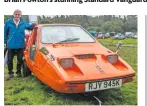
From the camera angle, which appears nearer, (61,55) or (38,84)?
(61,55)

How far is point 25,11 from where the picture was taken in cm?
434

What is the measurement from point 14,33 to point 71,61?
49.0 inches

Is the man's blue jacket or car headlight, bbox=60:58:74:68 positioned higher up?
the man's blue jacket

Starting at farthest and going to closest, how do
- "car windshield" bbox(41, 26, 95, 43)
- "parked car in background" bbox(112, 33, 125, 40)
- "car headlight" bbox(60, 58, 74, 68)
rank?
"parked car in background" bbox(112, 33, 125, 40) < "car windshield" bbox(41, 26, 95, 43) < "car headlight" bbox(60, 58, 74, 68)

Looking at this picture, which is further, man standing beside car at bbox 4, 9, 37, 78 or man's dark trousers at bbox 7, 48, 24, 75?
man's dark trousers at bbox 7, 48, 24, 75

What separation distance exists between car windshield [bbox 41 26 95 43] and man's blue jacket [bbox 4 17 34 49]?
0.34m

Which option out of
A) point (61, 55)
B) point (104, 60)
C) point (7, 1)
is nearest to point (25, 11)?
point (7, 1)

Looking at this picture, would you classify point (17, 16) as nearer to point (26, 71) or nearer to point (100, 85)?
point (26, 71)

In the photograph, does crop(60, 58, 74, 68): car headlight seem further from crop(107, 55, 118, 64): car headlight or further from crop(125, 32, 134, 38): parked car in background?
crop(125, 32, 134, 38): parked car in background

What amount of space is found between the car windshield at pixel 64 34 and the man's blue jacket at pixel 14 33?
13.6 inches

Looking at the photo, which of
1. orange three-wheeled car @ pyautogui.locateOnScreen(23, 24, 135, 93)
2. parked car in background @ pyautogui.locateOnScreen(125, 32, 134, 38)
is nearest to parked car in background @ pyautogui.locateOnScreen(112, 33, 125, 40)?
parked car in background @ pyautogui.locateOnScreen(125, 32, 134, 38)

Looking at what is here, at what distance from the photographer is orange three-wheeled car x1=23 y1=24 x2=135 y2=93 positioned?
3.63 metres
